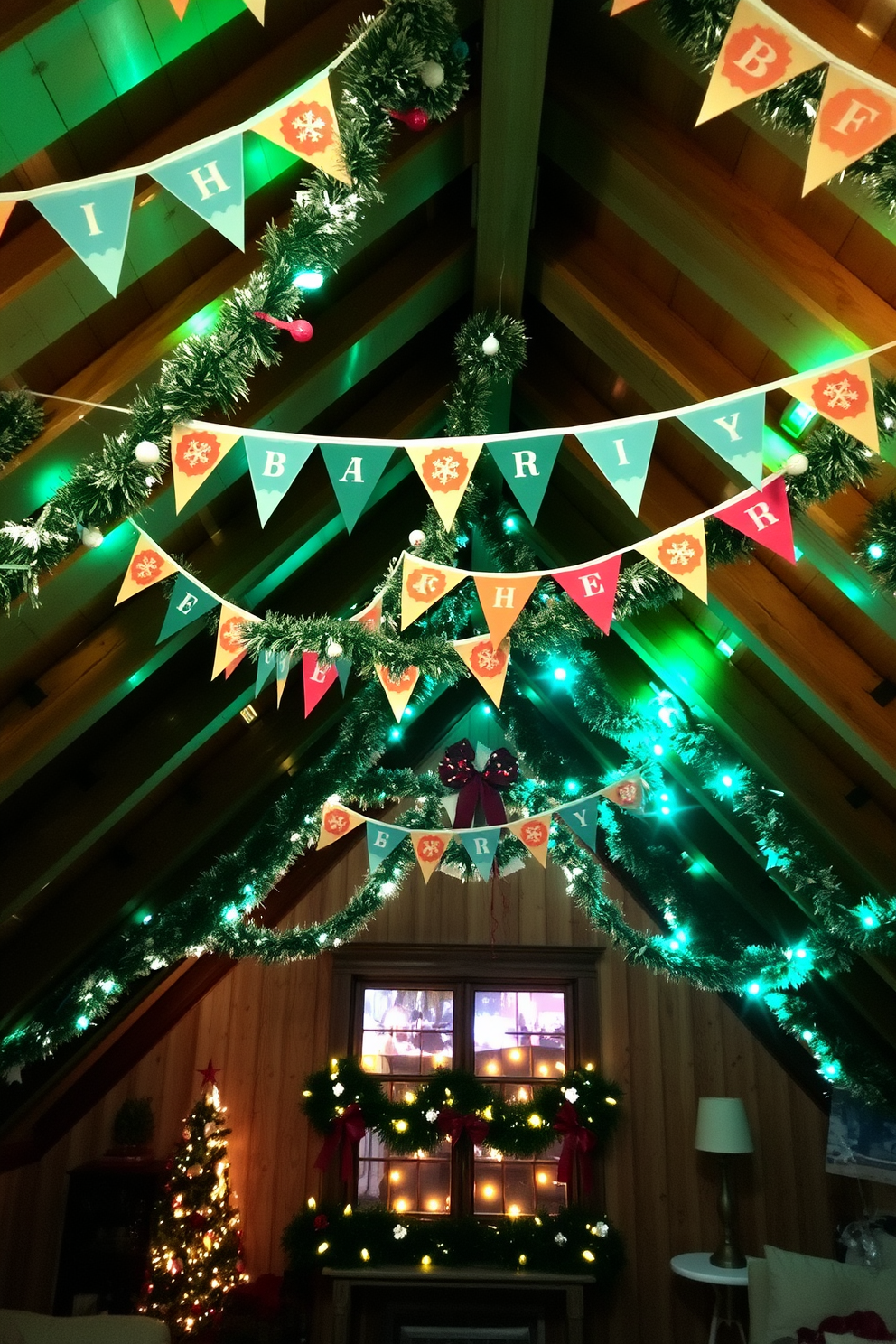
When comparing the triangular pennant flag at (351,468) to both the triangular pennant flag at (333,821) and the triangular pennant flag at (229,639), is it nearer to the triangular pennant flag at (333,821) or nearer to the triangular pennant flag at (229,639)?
the triangular pennant flag at (229,639)

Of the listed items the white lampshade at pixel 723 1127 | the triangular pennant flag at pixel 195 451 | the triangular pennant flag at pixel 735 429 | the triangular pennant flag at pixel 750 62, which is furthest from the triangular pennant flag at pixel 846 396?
the white lampshade at pixel 723 1127

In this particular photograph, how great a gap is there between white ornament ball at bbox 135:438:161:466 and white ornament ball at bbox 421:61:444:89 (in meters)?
0.88

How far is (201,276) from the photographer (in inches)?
91.7

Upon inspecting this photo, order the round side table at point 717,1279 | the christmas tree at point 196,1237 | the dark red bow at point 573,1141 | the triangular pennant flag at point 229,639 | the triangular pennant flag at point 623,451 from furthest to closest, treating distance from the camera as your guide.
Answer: the dark red bow at point 573,1141 < the christmas tree at point 196,1237 < the round side table at point 717,1279 < the triangular pennant flag at point 229,639 < the triangular pennant flag at point 623,451

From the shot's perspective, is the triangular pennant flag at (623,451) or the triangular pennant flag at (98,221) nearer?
the triangular pennant flag at (98,221)

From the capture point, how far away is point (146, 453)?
6.63 feet

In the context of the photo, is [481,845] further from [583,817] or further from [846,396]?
[846,396]

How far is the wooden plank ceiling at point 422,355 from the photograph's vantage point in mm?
1915

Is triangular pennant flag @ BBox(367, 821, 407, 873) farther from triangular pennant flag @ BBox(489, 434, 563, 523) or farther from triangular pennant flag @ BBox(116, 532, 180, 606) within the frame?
triangular pennant flag @ BBox(489, 434, 563, 523)

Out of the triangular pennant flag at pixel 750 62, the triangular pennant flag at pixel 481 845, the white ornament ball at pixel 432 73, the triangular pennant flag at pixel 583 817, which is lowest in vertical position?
the triangular pennant flag at pixel 481 845

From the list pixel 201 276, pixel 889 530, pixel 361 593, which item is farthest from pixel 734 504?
pixel 361 593

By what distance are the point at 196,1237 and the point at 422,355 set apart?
4815 millimetres

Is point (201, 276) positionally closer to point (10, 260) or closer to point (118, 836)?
point (10, 260)

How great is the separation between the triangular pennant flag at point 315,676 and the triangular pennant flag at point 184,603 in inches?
14.4
